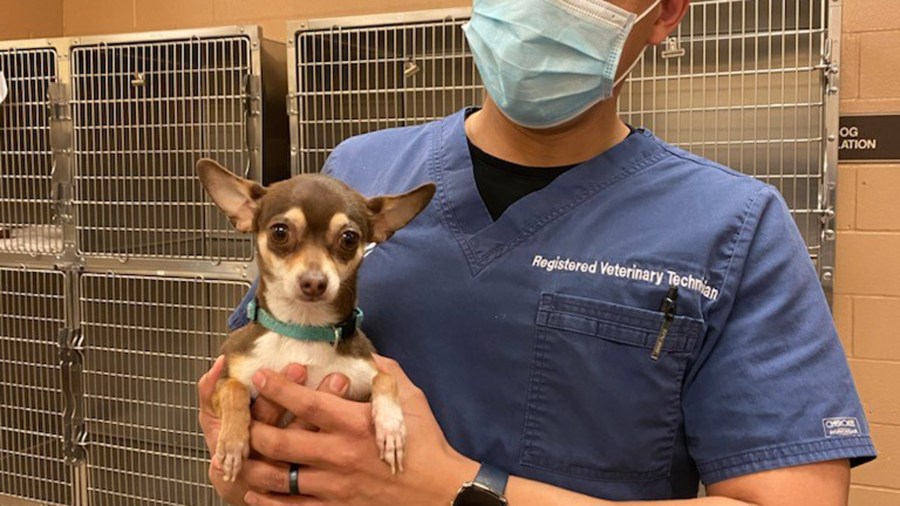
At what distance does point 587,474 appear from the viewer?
1210mm

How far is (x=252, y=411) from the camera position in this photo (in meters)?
1.23

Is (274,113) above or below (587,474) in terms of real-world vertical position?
above

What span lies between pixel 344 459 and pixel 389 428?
0.23 feet

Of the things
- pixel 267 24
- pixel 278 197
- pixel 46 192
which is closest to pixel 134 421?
pixel 46 192

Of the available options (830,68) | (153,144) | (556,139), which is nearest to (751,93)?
(830,68)

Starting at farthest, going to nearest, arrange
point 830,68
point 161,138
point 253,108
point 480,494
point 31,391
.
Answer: point 31,391, point 161,138, point 253,108, point 830,68, point 480,494

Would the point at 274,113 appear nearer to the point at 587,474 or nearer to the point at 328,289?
the point at 328,289

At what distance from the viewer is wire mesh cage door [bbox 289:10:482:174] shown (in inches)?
94.7

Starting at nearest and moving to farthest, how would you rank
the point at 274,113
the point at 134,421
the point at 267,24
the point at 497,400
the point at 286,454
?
the point at 286,454 < the point at 497,400 < the point at 274,113 < the point at 134,421 < the point at 267,24

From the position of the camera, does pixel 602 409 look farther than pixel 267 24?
No

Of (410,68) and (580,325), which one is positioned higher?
(410,68)

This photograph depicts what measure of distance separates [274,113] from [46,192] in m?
0.84

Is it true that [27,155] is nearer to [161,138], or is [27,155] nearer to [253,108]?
[161,138]

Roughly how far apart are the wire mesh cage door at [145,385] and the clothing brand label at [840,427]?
74.8 inches
